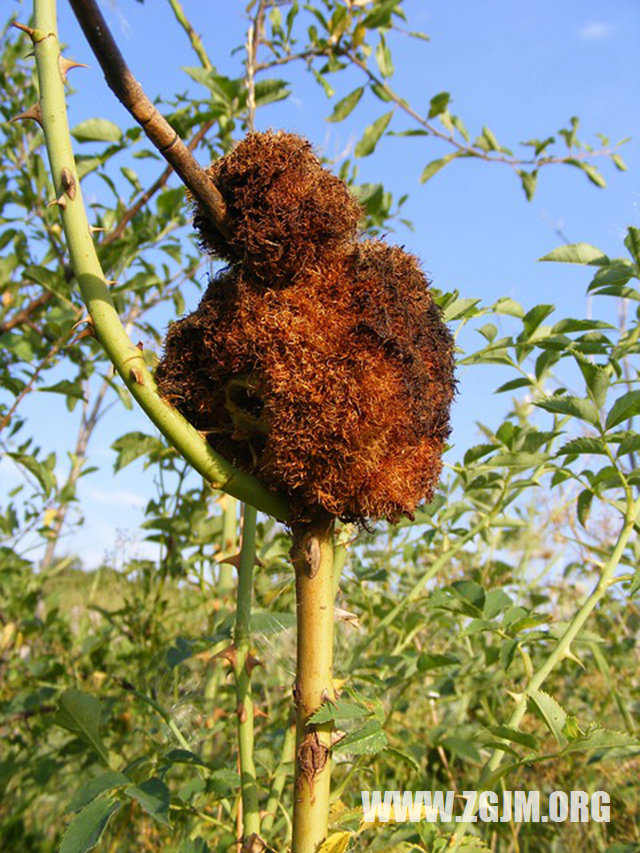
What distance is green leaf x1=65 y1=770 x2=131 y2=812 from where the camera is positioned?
3.73ft

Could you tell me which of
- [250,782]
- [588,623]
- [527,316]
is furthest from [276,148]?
[588,623]

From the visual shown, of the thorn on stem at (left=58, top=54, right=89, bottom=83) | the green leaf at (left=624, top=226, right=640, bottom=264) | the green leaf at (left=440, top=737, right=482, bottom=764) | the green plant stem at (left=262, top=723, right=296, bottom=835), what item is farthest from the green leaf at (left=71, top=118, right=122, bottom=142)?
the green leaf at (left=440, top=737, right=482, bottom=764)

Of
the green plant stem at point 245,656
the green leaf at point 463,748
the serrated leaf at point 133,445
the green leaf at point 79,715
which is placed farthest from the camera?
the serrated leaf at point 133,445

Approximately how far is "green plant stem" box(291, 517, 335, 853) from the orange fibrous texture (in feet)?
0.18

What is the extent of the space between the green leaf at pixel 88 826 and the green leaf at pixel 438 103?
2019mm

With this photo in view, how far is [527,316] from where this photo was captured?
1.54 meters

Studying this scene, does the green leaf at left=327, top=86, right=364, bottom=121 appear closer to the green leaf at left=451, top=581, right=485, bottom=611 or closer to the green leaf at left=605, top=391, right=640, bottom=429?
the green leaf at left=605, top=391, right=640, bottom=429

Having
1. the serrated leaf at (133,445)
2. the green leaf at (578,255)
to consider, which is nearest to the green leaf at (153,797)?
the green leaf at (578,255)

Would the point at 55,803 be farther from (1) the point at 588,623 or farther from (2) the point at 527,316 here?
(2) the point at 527,316

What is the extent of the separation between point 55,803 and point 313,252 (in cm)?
317

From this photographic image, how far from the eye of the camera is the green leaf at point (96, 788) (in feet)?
3.73

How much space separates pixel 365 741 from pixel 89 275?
687 millimetres

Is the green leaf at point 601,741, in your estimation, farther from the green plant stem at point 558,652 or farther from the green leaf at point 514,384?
the green leaf at point 514,384


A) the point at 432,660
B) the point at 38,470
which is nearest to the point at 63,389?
the point at 38,470
